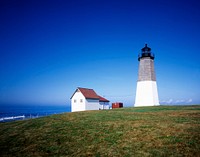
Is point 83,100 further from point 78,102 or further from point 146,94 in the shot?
point 146,94

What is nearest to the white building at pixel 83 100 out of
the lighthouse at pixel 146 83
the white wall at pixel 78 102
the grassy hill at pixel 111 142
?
the white wall at pixel 78 102

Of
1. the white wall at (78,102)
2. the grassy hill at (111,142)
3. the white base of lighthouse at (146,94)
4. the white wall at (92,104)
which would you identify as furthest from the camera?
the white wall at (92,104)

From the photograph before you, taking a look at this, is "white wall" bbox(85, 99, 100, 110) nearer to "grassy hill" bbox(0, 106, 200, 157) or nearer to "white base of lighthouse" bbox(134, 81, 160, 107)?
"white base of lighthouse" bbox(134, 81, 160, 107)

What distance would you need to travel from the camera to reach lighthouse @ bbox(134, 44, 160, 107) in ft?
113

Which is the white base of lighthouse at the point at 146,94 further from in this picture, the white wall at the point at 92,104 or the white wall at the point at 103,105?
the white wall at the point at 103,105

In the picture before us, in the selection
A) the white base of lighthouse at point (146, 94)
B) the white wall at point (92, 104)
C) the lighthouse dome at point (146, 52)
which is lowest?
the white wall at point (92, 104)

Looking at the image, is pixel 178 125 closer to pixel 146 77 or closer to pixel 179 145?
pixel 179 145

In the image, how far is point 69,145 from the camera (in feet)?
36.1

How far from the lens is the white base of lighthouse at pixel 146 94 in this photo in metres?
34.4

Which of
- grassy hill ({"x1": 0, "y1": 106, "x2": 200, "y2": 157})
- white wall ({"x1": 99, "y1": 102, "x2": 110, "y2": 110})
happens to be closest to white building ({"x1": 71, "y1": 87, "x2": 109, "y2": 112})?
white wall ({"x1": 99, "y1": 102, "x2": 110, "y2": 110})

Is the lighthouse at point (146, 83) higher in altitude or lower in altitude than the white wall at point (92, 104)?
higher

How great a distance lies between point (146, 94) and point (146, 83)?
229cm

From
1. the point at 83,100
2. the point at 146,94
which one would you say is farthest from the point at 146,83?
the point at 83,100

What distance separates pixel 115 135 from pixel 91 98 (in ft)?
111
